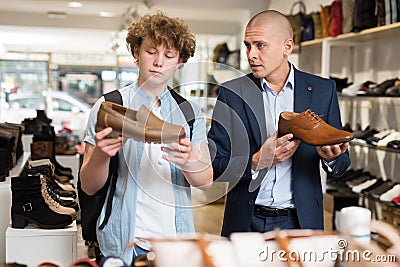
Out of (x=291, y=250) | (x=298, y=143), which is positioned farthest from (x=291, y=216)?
(x=291, y=250)

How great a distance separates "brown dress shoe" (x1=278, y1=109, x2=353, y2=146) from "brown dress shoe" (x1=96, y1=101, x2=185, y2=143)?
692mm

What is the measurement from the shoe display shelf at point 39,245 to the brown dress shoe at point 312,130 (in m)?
1.05

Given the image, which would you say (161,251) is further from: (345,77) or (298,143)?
(345,77)

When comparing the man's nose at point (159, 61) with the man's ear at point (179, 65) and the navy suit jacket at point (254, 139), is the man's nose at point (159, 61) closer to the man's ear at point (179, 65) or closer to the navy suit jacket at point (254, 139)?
the man's ear at point (179, 65)

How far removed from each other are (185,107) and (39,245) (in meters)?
1.07

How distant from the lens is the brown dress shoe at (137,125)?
172 cm

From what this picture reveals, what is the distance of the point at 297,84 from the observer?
2.54m

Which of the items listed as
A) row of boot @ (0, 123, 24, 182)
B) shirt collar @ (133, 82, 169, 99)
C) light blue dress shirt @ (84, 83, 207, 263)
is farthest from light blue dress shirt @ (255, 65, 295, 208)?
row of boot @ (0, 123, 24, 182)

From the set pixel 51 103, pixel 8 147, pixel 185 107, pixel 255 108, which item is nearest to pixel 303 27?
pixel 8 147

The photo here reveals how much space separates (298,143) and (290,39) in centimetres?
50

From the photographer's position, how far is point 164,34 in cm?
191

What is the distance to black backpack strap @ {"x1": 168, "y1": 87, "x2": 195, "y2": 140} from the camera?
6.42 ft

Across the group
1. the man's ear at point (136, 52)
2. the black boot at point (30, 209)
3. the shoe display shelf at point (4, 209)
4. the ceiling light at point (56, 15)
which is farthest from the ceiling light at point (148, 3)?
the man's ear at point (136, 52)

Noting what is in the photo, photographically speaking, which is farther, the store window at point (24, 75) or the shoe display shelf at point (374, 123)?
the store window at point (24, 75)
